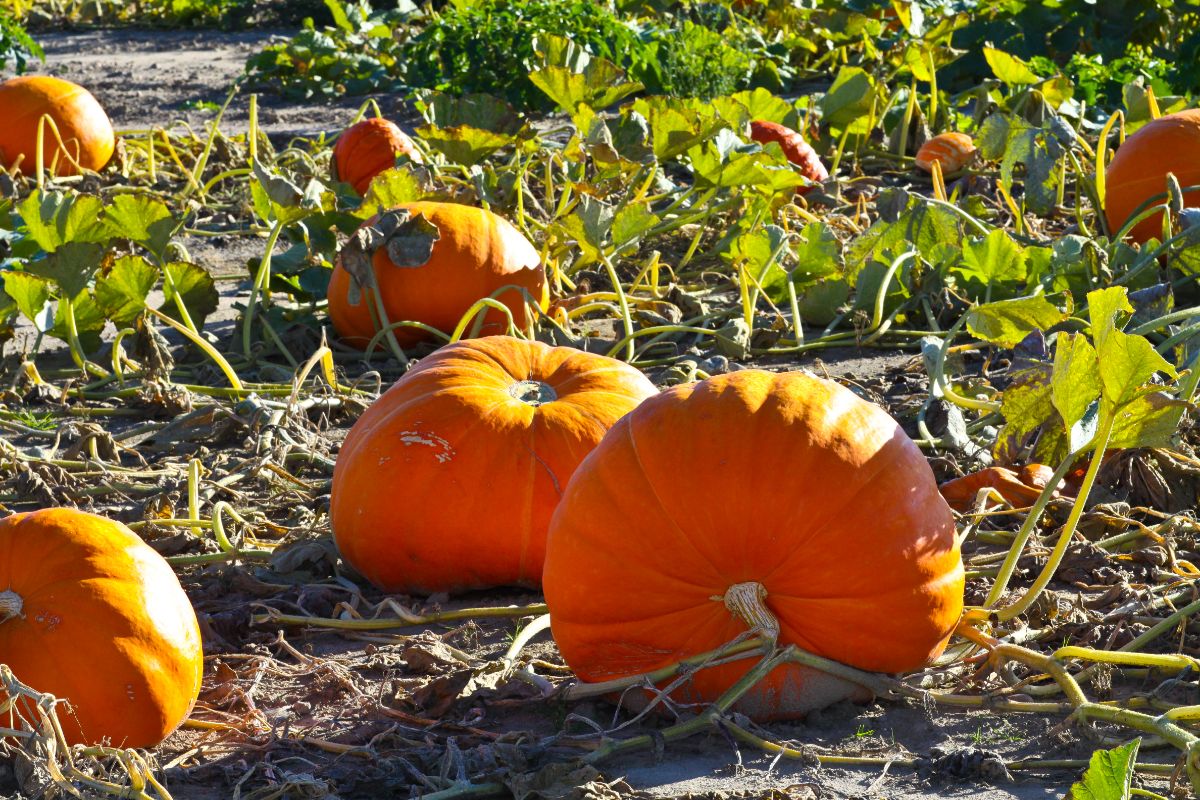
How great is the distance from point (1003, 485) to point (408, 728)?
55.1 inches

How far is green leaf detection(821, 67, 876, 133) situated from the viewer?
6.51m

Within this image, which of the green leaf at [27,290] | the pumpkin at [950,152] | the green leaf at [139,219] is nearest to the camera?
the green leaf at [27,290]

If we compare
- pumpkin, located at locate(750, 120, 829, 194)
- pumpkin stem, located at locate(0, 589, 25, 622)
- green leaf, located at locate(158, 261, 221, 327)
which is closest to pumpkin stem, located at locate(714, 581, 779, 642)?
pumpkin stem, located at locate(0, 589, 25, 622)

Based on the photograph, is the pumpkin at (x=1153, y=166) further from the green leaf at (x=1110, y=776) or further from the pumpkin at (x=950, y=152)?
the green leaf at (x=1110, y=776)

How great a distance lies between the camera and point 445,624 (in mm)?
2887

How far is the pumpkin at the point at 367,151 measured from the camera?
6.09 m

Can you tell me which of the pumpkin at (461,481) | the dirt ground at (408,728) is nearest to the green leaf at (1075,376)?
the dirt ground at (408,728)

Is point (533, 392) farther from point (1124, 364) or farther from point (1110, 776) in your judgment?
point (1110, 776)

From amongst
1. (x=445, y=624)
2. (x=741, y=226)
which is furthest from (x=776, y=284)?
(x=445, y=624)

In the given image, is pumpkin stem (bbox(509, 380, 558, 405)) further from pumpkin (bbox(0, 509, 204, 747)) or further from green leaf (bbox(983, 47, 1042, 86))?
green leaf (bbox(983, 47, 1042, 86))

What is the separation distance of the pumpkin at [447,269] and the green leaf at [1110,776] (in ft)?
9.36

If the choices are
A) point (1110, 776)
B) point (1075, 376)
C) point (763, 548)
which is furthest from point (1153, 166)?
point (1110, 776)

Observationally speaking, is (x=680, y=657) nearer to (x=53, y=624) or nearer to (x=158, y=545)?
(x=53, y=624)

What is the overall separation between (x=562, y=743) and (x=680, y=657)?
23 cm
